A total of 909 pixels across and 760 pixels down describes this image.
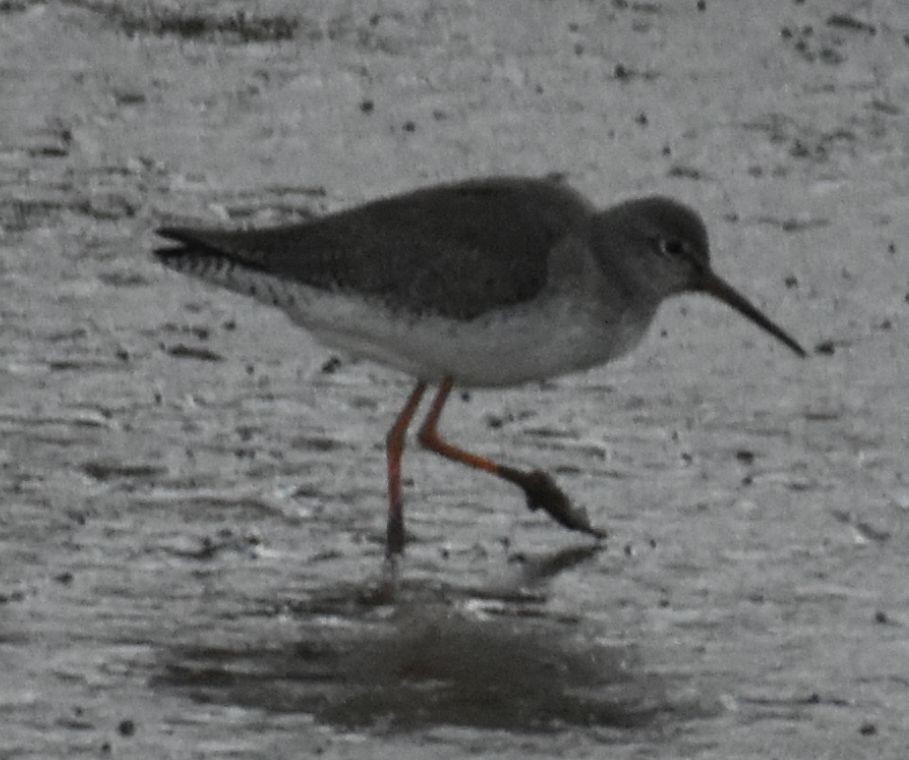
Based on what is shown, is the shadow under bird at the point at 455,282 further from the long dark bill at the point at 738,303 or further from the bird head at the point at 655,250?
the long dark bill at the point at 738,303

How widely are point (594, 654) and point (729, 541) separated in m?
0.88

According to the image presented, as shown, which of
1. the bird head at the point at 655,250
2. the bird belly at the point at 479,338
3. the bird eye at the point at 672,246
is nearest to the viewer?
the bird belly at the point at 479,338

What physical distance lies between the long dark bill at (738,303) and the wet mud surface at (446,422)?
22cm

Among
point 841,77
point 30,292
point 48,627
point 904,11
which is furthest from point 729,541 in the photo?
point 904,11

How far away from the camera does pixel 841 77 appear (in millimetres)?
12648

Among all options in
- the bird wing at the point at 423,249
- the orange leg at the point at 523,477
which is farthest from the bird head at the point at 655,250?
the orange leg at the point at 523,477

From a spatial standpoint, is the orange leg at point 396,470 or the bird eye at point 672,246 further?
the bird eye at point 672,246

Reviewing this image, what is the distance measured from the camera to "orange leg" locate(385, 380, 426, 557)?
8125 millimetres

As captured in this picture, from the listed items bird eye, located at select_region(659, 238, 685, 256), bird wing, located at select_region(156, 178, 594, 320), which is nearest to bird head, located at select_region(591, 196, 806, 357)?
bird eye, located at select_region(659, 238, 685, 256)

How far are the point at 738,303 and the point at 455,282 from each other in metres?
0.96

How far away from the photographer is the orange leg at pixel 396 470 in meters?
8.12

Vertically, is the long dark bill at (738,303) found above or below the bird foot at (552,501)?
above

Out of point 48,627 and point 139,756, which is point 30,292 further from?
point 139,756

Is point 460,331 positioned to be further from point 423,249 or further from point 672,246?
point 672,246
